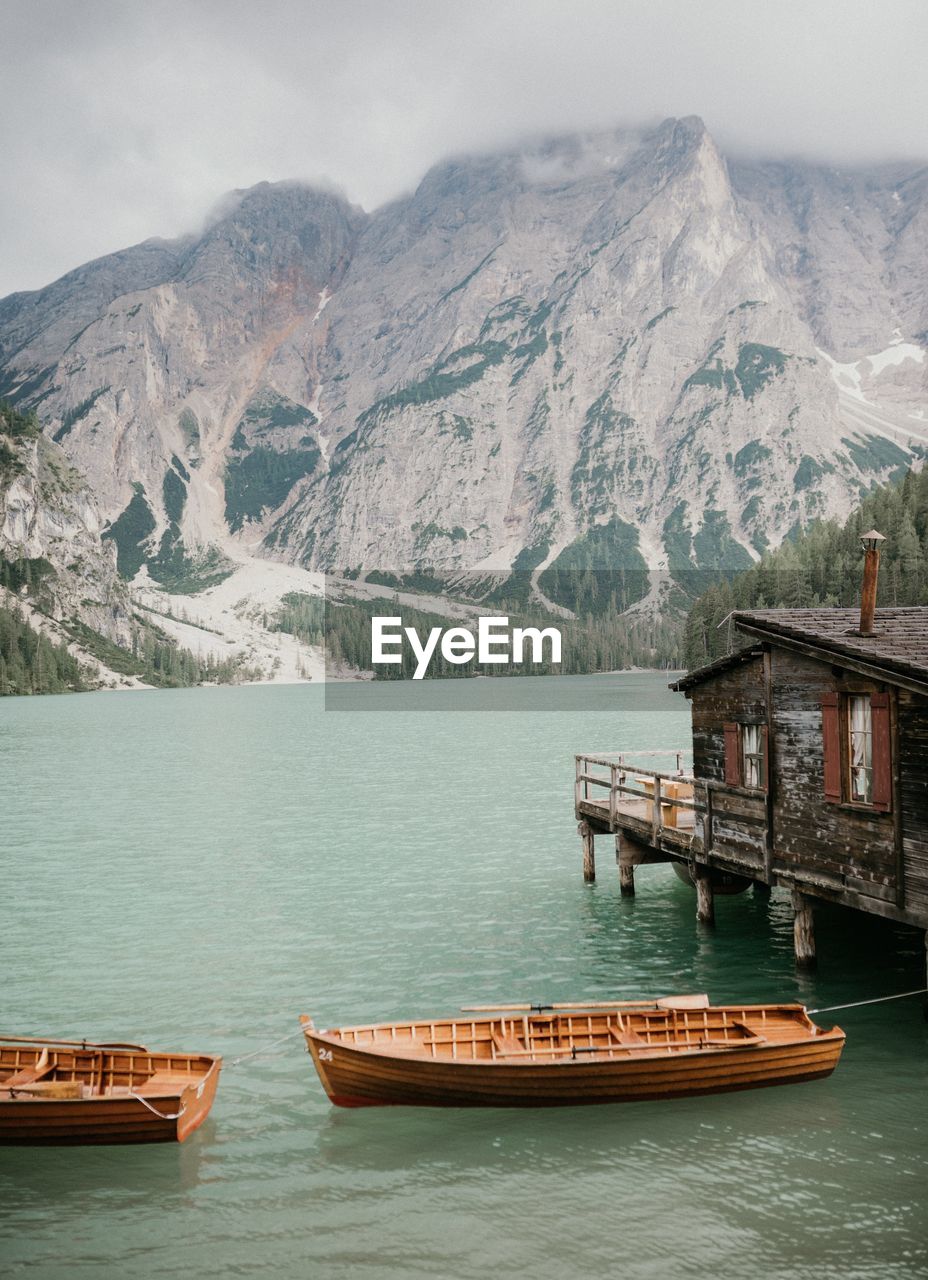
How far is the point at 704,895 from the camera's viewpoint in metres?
32.7

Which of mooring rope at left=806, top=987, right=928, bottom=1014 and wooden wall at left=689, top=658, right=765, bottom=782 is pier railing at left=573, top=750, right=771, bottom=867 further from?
mooring rope at left=806, top=987, right=928, bottom=1014

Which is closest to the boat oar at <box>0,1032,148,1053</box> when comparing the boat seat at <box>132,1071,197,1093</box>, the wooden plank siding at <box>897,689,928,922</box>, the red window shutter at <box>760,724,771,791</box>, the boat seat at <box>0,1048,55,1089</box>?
the boat seat at <box>0,1048,55,1089</box>

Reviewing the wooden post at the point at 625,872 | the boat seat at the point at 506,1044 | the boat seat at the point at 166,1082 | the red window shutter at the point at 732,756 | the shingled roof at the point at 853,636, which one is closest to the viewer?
the boat seat at the point at 166,1082

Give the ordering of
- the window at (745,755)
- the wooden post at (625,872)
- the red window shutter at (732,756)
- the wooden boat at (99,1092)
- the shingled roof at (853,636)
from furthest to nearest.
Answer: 1. the wooden post at (625,872)
2. the red window shutter at (732,756)
3. the window at (745,755)
4. the shingled roof at (853,636)
5. the wooden boat at (99,1092)

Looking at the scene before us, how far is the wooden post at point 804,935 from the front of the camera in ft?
90.3

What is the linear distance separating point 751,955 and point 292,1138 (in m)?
15.6

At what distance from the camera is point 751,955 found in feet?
99.5

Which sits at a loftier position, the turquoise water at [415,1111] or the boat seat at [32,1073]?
the boat seat at [32,1073]

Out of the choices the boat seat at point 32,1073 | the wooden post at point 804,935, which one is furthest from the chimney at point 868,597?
the boat seat at point 32,1073

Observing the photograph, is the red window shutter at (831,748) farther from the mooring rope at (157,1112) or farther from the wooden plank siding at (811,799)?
the mooring rope at (157,1112)

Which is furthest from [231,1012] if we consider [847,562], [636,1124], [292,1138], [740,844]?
[847,562]

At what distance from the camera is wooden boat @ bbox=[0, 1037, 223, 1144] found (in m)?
18.2

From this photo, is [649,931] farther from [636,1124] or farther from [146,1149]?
[146,1149]

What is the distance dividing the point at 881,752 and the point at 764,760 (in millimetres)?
4826
